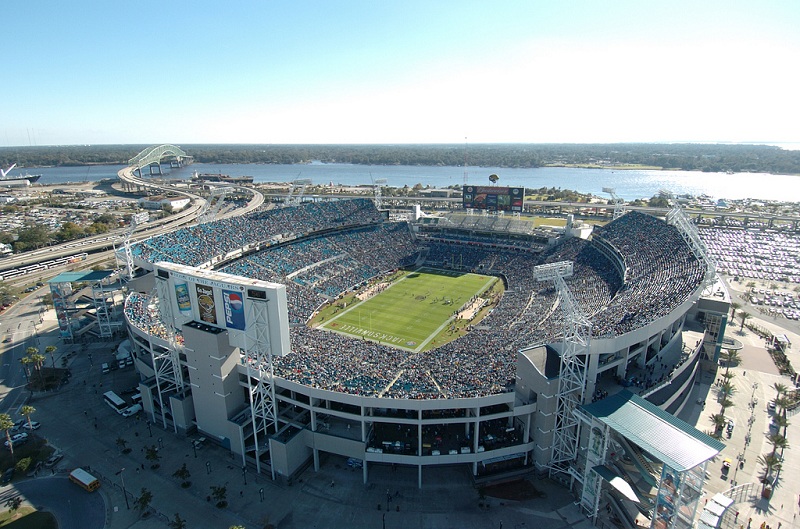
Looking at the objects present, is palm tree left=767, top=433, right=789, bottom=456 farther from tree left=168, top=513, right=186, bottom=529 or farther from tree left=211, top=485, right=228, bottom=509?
tree left=168, top=513, right=186, bottom=529

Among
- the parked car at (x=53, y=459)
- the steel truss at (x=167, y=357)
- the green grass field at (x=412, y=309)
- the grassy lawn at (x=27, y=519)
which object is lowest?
the grassy lawn at (x=27, y=519)

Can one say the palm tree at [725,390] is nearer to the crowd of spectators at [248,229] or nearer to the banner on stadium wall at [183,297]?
the banner on stadium wall at [183,297]

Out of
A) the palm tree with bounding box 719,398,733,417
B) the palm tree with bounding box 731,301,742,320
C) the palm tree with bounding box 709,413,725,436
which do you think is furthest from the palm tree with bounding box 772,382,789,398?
the palm tree with bounding box 731,301,742,320

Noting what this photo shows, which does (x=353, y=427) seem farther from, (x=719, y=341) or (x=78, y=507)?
(x=719, y=341)

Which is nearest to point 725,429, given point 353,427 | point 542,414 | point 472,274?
point 542,414

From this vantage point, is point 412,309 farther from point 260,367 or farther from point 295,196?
point 295,196

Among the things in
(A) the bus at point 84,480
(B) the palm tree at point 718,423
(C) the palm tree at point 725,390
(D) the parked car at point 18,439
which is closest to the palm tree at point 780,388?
(C) the palm tree at point 725,390
